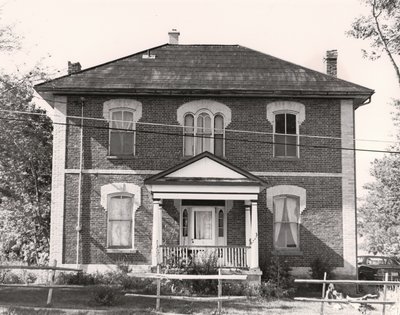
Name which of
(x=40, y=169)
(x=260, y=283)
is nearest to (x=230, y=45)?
(x=260, y=283)

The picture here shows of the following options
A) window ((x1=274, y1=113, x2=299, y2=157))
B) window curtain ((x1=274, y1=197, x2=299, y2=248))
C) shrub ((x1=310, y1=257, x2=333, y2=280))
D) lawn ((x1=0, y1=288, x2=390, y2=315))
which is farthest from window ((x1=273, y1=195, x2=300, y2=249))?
lawn ((x1=0, y1=288, x2=390, y2=315))

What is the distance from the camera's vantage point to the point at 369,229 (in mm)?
49719

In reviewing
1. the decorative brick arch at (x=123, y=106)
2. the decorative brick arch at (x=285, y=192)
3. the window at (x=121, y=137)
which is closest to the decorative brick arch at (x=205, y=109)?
the decorative brick arch at (x=123, y=106)

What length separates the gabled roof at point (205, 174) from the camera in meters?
19.8

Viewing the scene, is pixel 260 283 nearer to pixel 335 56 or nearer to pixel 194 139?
pixel 194 139

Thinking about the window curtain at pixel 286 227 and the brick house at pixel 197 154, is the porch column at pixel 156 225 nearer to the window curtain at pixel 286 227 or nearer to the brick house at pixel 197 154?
the brick house at pixel 197 154

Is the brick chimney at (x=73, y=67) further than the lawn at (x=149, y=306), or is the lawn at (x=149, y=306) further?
the brick chimney at (x=73, y=67)

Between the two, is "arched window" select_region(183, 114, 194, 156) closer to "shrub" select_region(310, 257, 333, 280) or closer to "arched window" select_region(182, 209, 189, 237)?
"arched window" select_region(182, 209, 189, 237)

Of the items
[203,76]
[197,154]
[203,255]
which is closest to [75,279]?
[203,255]

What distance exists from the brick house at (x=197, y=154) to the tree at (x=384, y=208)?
1694 centimetres

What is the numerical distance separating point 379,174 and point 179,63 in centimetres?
1968

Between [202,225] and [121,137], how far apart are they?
14.1 feet

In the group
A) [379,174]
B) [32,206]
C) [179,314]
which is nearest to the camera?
[179,314]

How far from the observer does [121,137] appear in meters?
21.7
